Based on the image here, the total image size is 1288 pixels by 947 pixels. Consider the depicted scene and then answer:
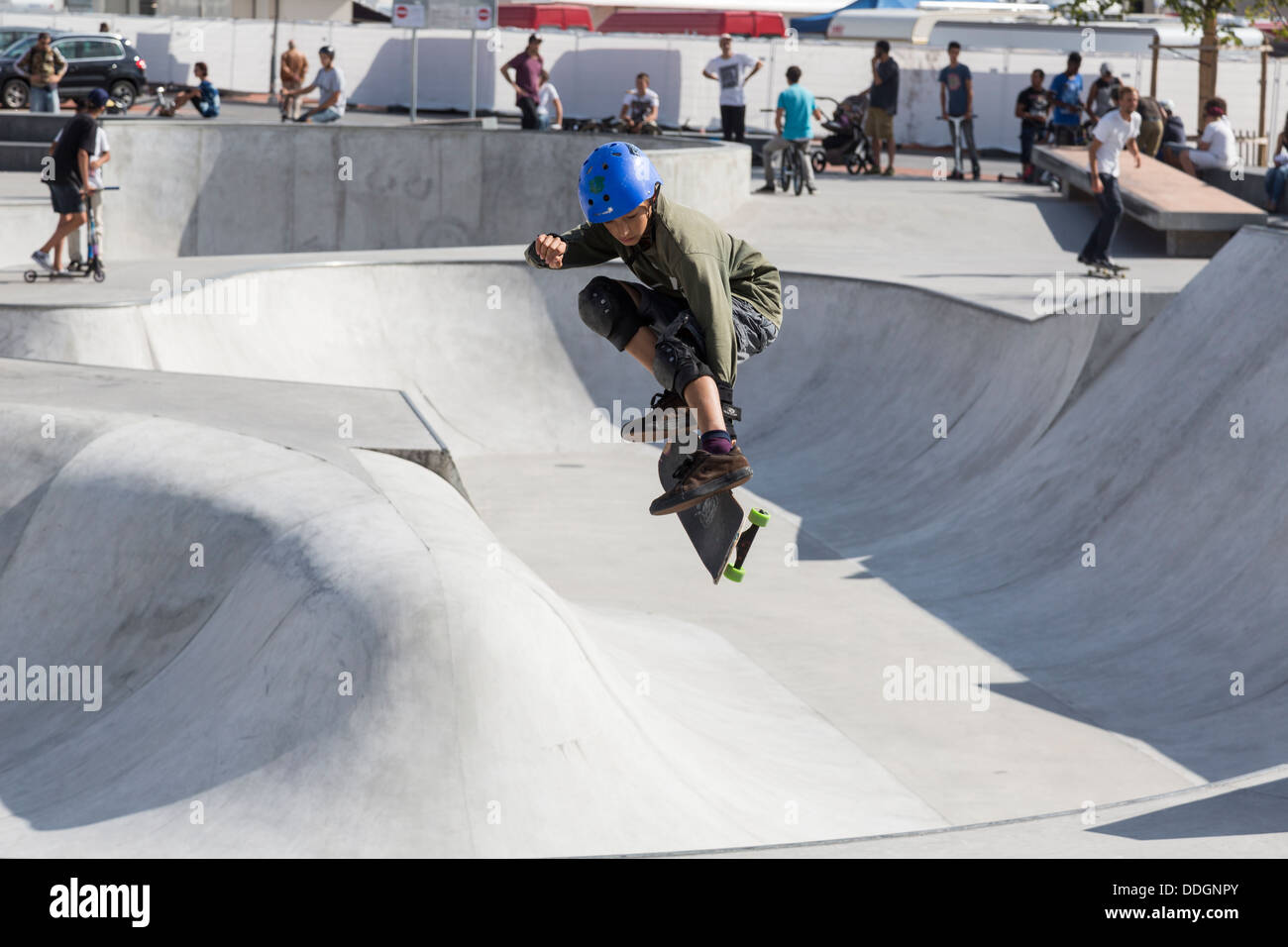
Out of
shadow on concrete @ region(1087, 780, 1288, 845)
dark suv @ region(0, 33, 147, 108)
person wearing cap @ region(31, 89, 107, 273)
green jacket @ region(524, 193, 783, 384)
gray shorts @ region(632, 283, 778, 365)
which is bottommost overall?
shadow on concrete @ region(1087, 780, 1288, 845)

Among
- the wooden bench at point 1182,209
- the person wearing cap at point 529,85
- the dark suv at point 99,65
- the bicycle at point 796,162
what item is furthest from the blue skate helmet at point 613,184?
the dark suv at point 99,65

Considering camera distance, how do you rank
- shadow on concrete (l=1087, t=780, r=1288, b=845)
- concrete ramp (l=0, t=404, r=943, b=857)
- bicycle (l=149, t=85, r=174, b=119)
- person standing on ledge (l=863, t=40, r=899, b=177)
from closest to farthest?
shadow on concrete (l=1087, t=780, r=1288, b=845)
concrete ramp (l=0, t=404, r=943, b=857)
person standing on ledge (l=863, t=40, r=899, b=177)
bicycle (l=149, t=85, r=174, b=119)

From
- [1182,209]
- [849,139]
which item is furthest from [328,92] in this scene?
[1182,209]

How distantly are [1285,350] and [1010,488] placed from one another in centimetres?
266

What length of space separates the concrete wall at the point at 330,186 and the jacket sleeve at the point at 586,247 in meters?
16.6

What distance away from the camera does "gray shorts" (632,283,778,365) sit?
543 cm

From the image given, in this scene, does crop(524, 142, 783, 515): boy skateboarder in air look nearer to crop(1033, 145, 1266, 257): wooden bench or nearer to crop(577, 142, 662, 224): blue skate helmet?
crop(577, 142, 662, 224): blue skate helmet

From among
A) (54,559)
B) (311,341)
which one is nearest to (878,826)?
(54,559)

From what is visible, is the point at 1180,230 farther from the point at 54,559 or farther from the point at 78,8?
the point at 78,8

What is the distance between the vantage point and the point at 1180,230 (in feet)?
61.8

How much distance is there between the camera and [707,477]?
17.8ft

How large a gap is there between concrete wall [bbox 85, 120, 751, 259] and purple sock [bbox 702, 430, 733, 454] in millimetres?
16909
